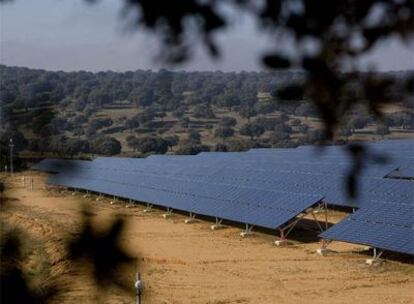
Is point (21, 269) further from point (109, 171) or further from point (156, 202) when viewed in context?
point (109, 171)

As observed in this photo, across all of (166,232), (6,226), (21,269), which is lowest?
(166,232)

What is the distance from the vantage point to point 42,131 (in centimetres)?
168

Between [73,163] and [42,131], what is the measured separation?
0.44ft

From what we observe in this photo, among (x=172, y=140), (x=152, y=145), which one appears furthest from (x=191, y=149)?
(x=172, y=140)

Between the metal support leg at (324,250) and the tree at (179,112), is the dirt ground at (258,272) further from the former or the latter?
the tree at (179,112)

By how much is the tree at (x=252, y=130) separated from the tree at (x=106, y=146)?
13464 mm

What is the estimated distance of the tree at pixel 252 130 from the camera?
5756 cm

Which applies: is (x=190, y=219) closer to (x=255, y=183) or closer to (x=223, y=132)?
(x=255, y=183)

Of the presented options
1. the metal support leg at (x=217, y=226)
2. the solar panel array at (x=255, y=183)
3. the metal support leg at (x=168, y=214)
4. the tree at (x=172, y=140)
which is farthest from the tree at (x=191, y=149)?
the metal support leg at (x=217, y=226)

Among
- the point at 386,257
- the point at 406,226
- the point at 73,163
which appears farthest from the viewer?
the point at 386,257

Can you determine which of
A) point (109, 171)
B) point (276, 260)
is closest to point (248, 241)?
point (276, 260)

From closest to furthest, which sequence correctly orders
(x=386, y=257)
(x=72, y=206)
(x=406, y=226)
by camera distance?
(x=72, y=206) → (x=406, y=226) → (x=386, y=257)

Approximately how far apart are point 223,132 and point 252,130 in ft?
9.40

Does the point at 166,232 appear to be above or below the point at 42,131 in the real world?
below
